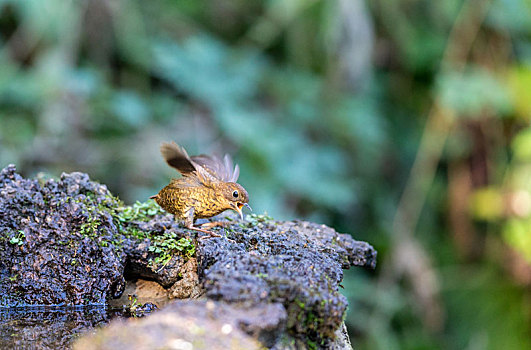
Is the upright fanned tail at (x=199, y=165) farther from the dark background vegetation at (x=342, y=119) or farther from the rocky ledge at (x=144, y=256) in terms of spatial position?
the dark background vegetation at (x=342, y=119)

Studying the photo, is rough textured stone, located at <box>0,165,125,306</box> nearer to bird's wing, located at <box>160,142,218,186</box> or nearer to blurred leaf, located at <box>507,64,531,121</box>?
bird's wing, located at <box>160,142,218,186</box>

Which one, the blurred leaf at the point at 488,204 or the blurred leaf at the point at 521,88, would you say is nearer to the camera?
the blurred leaf at the point at 521,88

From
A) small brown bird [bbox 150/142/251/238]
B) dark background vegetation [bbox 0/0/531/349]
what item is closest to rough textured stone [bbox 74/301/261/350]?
small brown bird [bbox 150/142/251/238]

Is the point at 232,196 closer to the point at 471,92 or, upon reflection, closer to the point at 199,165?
the point at 199,165

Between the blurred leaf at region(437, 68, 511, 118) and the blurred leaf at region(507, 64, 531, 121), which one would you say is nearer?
the blurred leaf at region(437, 68, 511, 118)

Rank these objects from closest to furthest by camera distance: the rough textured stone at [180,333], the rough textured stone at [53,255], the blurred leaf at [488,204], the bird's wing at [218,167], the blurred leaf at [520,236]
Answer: the rough textured stone at [180,333] < the rough textured stone at [53,255] < the bird's wing at [218,167] < the blurred leaf at [520,236] < the blurred leaf at [488,204]

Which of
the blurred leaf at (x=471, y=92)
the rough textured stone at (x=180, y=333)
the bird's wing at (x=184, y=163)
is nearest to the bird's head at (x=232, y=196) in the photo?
the bird's wing at (x=184, y=163)

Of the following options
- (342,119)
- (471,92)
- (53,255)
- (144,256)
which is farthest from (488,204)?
(53,255)
